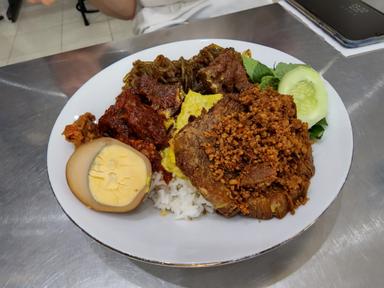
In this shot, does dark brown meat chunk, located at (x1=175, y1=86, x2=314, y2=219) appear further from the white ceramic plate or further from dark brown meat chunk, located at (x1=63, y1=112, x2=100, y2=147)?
dark brown meat chunk, located at (x1=63, y1=112, x2=100, y2=147)

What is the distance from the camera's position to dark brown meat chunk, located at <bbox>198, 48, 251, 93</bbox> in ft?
4.87

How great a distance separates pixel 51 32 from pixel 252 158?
4.60 meters

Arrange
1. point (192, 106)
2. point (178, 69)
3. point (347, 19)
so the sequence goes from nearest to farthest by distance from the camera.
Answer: point (192, 106), point (178, 69), point (347, 19)

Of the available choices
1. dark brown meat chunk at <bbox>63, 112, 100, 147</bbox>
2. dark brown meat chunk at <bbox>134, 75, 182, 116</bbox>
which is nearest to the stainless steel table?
dark brown meat chunk at <bbox>63, 112, 100, 147</bbox>

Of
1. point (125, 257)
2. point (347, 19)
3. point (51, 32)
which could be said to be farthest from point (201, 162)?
point (51, 32)

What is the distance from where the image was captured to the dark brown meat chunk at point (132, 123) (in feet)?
4.33

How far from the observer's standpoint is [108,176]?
3.57ft

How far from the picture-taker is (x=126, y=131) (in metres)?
1.33

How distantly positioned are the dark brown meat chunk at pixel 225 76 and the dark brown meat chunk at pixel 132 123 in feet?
1.01

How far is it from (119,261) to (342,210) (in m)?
0.86

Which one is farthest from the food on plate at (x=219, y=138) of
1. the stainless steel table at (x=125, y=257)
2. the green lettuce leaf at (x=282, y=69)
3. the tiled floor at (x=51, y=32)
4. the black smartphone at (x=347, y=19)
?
the tiled floor at (x=51, y=32)

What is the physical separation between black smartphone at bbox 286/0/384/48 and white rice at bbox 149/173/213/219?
136 cm

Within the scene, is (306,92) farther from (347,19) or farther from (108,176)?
(347,19)

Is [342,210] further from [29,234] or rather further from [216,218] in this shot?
[29,234]
